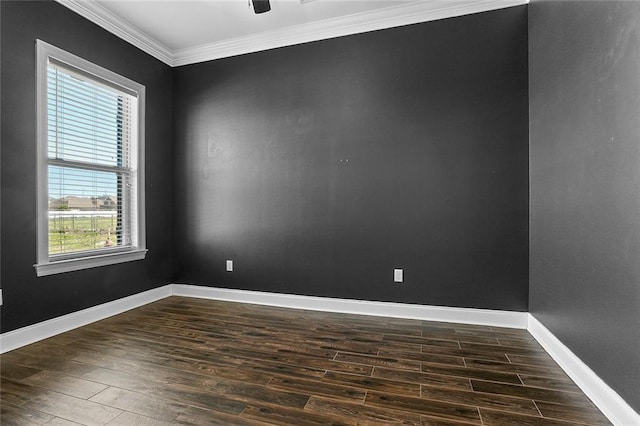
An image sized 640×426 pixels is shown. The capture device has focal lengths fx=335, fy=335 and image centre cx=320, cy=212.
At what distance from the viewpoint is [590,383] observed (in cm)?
178

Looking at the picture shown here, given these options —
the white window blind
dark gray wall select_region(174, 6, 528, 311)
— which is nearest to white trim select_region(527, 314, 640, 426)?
dark gray wall select_region(174, 6, 528, 311)

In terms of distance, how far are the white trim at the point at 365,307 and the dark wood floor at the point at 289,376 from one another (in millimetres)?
117

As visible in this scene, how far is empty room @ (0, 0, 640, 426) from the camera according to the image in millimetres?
1714

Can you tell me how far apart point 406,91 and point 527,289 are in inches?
80.0

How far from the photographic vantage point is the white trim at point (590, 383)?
4.92 feet

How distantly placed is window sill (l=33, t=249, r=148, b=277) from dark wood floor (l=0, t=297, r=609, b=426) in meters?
0.52

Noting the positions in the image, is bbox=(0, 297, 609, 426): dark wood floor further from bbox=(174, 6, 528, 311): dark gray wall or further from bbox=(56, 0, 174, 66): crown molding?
bbox=(56, 0, 174, 66): crown molding

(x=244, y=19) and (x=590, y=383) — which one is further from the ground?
(x=244, y=19)

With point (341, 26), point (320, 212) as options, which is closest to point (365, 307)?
point (320, 212)

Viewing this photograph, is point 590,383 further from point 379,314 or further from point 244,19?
point 244,19

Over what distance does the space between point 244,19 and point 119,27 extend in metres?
1.21

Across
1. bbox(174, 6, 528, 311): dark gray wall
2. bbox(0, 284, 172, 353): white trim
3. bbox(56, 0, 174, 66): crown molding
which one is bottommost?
bbox(0, 284, 172, 353): white trim

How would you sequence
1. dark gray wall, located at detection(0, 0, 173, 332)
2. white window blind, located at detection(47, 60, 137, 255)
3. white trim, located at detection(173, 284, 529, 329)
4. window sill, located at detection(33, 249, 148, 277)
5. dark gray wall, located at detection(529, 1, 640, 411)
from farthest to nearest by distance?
1. white trim, located at detection(173, 284, 529, 329)
2. white window blind, located at detection(47, 60, 137, 255)
3. window sill, located at detection(33, 249, 148, 277)
4. dark gray wall, located at detection(0, 0, 173, 332)
5. dark gray wall, located at detection(529, 1, 640, 411)

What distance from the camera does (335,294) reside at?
3338mm
